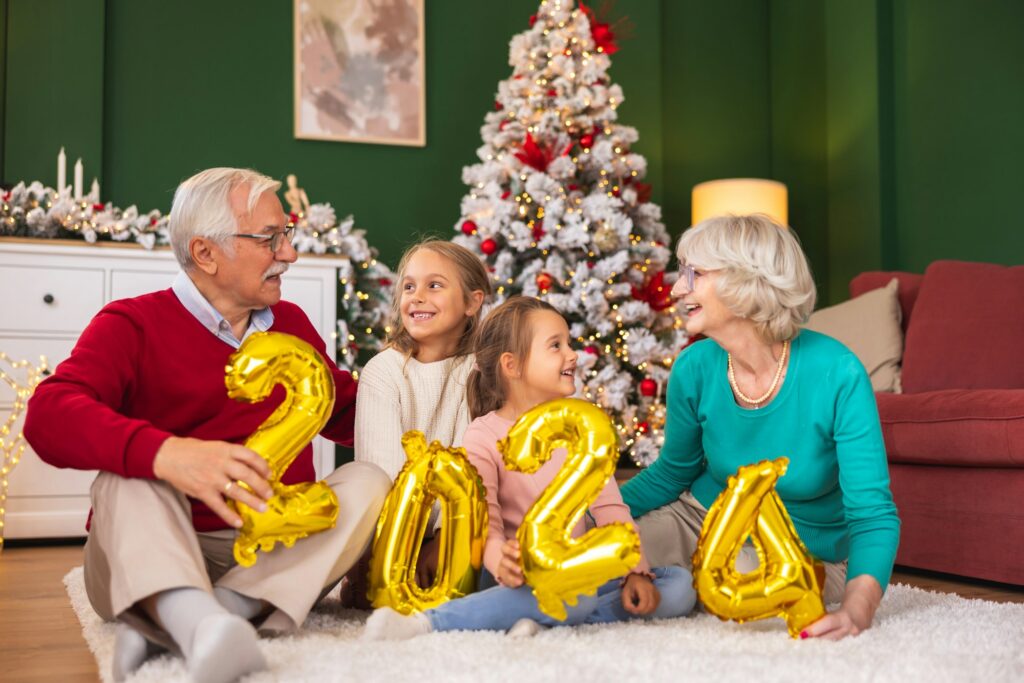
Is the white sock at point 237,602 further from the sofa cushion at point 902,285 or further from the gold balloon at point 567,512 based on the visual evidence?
the sofa cushion at point 902,285

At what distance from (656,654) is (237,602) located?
662 millimetres

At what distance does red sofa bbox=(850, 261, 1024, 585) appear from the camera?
252 centimetres

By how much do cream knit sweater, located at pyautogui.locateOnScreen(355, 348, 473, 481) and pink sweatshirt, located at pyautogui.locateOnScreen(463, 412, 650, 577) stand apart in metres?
0.18

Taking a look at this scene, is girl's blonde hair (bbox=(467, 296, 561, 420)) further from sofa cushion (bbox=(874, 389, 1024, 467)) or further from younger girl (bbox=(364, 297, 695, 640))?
sofa cushion (bbox=(874, 389, 1024, 467))

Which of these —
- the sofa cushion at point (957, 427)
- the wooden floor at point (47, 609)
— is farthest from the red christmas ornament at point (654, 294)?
the wooden floor at point (47, 609)

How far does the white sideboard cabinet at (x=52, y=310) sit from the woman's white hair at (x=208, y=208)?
1.99 meters

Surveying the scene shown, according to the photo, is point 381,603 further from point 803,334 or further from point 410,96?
point 410,96

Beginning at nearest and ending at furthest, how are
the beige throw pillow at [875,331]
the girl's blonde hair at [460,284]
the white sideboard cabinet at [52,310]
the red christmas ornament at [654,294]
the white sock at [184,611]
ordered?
the white sock at [184,611] < the girl's blonde hair at [460,284] < the beige throw pillow at [875,331] < the white sideboard cabinet at [52,310] < the red christmas ornament at [654,294]

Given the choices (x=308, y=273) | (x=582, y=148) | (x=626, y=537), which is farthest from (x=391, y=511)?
(x=582, y=148)

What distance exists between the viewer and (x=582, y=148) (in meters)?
4.39

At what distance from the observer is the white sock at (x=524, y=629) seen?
1.65 m

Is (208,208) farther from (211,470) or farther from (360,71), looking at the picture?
(360,71)

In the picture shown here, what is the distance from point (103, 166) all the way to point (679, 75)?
115 inches

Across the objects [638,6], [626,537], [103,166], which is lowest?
[626,537]
